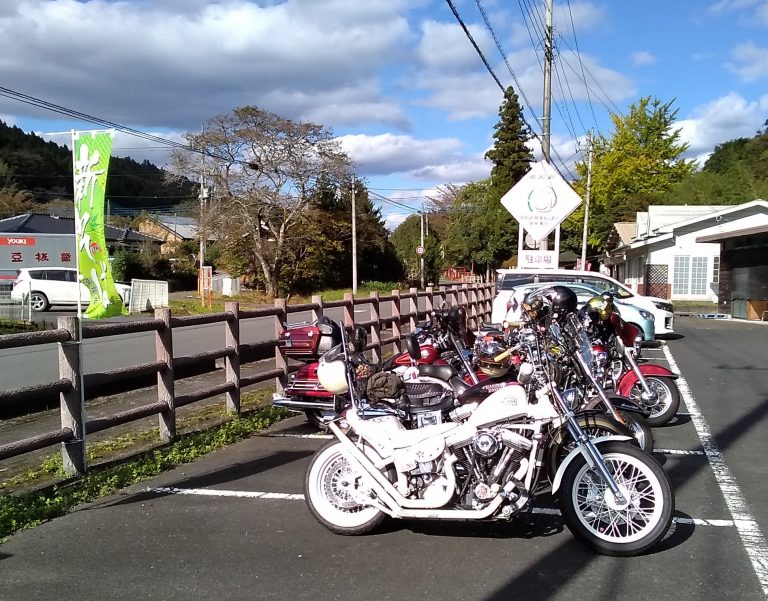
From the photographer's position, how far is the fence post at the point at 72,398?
600cm

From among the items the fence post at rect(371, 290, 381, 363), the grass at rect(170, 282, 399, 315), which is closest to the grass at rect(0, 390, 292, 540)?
the fence post at rect(371, 290, 381, 363)

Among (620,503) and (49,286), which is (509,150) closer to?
(49,286)

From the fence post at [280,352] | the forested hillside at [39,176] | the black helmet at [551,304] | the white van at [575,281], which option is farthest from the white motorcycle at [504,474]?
the forested hillside at [39,176]

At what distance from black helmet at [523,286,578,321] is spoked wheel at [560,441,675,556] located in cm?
163

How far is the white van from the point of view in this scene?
15.8m

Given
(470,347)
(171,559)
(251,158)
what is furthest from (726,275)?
(171,559)

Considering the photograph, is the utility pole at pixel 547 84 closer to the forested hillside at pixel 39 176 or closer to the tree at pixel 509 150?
the tree at pixel 509 150

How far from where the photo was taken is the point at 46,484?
19.3ft

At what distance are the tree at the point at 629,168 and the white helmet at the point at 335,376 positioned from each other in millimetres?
59990

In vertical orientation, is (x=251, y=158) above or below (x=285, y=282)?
above

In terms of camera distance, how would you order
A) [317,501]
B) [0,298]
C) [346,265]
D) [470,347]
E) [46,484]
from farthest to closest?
1. [346,265]
2. [0,298]
3. [470,347]
4. [46,484]
5. [317,501]

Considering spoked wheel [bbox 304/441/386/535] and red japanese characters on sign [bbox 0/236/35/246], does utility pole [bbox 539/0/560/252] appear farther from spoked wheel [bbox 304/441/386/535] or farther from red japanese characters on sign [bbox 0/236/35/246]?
red japanese characters on sign [bbox 0/236/35/246]

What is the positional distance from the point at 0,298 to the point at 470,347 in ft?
68.0

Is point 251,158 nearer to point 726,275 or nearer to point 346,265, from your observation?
point 346,265
